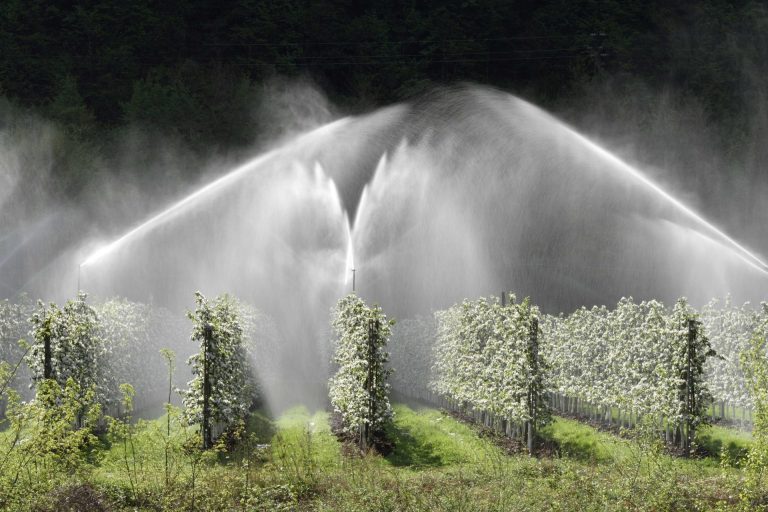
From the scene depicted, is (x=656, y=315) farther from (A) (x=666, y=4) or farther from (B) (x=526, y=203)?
(A) (x=666, y=4)

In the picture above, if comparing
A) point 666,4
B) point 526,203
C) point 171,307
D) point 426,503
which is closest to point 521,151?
point 526,203

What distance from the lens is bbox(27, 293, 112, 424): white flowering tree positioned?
141ft

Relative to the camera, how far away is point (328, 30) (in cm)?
13662

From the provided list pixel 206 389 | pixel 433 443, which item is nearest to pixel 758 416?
pixel 433 443

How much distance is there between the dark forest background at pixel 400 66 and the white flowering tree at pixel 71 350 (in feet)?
220

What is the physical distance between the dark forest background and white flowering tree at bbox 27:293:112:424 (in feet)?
220

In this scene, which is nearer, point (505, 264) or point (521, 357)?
point (521, 357)

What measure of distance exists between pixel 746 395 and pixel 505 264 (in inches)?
2677

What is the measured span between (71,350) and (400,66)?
92146 millimetres

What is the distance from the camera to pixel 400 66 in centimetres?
13050

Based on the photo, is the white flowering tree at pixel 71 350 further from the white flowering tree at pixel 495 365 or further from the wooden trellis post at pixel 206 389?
the white flowering tree at pixel 495 365

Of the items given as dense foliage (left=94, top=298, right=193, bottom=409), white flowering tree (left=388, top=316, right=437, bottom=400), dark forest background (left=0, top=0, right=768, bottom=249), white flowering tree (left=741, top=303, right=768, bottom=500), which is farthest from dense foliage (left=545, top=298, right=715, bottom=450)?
dark forest background (left=0, top=0, right=768, bottom=249)

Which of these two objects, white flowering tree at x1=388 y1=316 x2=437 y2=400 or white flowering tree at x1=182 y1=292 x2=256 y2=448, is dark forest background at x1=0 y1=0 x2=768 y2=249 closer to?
white flowering tree at x1=388 y1=316 x2=437 y2=400

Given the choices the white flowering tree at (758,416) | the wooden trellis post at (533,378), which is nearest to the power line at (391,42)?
the wooden trellis post at (533,378)
